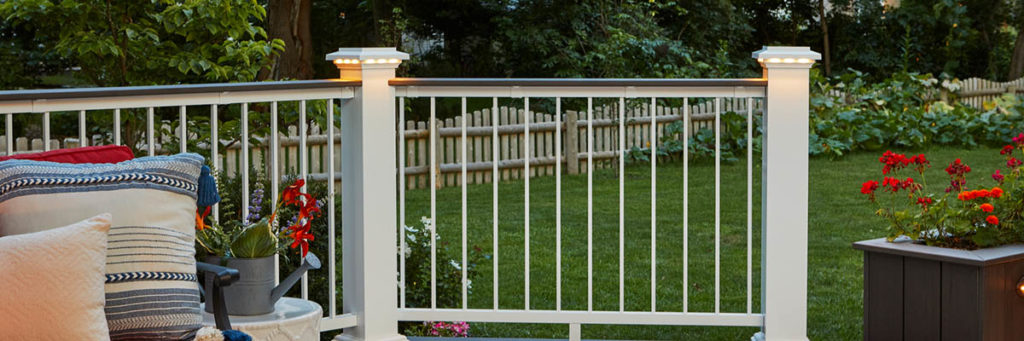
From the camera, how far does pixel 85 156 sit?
8.86ft

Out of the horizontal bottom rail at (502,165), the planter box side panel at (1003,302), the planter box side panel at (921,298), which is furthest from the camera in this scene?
the horizontal bottom rail at (502,165)

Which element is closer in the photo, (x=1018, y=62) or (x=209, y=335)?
(x=209, y=335)

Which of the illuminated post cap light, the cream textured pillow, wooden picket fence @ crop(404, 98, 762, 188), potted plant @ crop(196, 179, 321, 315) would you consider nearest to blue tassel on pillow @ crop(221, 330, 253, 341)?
the cream textured pillow

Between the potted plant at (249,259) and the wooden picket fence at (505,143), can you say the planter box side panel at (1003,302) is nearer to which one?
the potted plant at (249,259)

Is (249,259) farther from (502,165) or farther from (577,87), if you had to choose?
(502,165)

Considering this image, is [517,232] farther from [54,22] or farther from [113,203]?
[113,203]

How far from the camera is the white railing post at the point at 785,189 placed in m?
3.43

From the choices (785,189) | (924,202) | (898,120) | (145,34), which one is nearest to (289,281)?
(785,189)

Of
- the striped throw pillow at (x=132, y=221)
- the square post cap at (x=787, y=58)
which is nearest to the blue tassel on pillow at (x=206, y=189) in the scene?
the striped throw pillow at (x=132, y=221)

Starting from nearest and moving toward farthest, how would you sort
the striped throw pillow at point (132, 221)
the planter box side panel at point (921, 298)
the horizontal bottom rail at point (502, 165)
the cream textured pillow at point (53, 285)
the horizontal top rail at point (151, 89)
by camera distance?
the cream textured pillow at point (53, 285) → the striped throw pillow at point (132, 221) → the horizontal top rail at point (151, 89) → the planter box side panel at point (921, 298) → the horizontal bottom rail at point (502, 165)

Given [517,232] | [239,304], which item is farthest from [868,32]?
[239,304]

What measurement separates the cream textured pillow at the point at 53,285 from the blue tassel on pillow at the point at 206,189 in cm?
43

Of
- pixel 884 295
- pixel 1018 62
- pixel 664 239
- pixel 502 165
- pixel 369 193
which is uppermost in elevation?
pixel 1018 62

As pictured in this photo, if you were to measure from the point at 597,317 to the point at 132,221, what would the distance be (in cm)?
155
